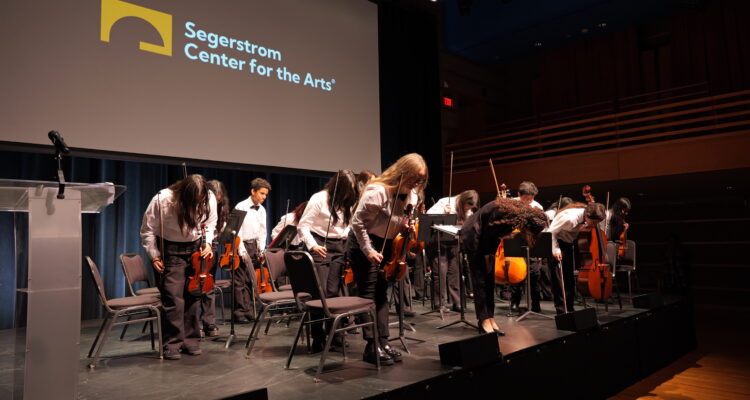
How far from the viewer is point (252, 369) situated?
10.1 ft

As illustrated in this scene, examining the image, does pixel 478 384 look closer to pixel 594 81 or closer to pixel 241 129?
pixel 241 129

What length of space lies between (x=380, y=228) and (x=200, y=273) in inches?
56.9

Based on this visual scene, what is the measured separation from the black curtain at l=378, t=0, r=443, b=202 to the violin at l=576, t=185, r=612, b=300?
15.8 feet

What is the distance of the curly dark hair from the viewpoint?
3.64 metres

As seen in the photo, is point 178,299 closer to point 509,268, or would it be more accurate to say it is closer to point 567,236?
point 509,268

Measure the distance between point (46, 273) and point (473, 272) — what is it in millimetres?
2901

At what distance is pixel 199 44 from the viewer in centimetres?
560

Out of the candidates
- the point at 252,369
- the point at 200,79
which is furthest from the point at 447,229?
the point at 200,79

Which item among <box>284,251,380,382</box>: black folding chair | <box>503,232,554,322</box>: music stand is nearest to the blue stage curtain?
<box>284,251,380,382</box>: black folding chair

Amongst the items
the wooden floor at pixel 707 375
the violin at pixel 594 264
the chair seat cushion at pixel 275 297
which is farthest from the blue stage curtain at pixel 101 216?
the wooden floor at pixel 707 375

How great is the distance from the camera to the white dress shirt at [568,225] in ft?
15.1

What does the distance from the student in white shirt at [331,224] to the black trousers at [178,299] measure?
0.84m

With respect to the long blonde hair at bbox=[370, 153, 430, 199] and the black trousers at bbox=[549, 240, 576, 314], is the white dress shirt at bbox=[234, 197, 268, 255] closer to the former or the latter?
the long blonde hair at bbox=[370, 153, 430, 199]

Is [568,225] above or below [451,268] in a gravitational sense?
above
